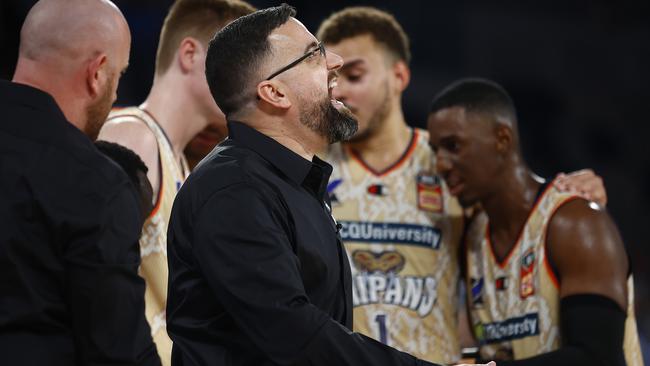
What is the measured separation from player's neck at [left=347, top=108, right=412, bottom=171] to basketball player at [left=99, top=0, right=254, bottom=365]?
0.83 meters

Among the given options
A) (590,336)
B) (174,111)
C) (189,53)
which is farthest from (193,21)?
(590,336)

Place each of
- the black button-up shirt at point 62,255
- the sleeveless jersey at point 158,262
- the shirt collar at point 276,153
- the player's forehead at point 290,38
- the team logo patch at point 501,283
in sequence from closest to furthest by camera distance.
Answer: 1. the black button-up shirt at point 62,255
2. the shirt collar at point 276,153
3. the player's forehead at point 290,38
4. the sleeveless jersey at point 158,262
5. the team logo patch at point 501,283

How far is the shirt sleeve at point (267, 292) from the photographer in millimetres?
1954

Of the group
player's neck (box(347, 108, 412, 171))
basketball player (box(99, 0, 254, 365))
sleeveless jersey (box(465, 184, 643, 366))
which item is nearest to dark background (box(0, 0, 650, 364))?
player's neck (box(347, 108, 412, 171))

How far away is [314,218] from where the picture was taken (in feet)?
7.25

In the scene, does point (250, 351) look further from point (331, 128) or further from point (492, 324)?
point (492, 324)

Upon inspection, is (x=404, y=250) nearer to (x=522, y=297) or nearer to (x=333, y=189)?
(x=333, y=189)

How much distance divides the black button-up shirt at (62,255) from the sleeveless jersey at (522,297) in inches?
66.4

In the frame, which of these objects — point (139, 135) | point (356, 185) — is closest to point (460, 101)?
point (356, 185)

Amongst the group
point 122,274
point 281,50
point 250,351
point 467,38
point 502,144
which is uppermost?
point 467,38

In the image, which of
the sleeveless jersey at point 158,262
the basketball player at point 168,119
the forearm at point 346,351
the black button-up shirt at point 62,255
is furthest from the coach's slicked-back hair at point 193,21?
the forearm at point 346,351

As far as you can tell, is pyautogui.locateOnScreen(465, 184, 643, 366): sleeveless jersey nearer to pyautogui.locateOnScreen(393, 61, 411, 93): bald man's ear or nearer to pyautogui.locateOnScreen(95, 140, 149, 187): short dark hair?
pyautogui.locateOnScreen(393, 61, 411, 93): bald man's ear

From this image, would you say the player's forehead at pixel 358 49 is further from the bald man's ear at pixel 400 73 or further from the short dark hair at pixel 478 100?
the short dark hair at pixel 478 100

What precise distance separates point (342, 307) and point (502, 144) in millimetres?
1659
